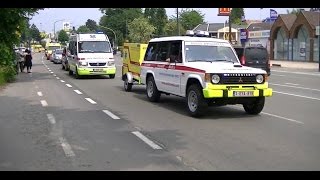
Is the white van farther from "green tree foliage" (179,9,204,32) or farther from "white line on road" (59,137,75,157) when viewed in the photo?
"green tree foliage" (179,9,204,32)

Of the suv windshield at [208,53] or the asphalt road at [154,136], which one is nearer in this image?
the asphalt road at [154,136]

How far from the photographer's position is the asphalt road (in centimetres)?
688

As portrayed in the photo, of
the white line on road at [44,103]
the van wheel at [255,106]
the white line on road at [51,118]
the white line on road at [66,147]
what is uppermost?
the van wheel at [255,106]

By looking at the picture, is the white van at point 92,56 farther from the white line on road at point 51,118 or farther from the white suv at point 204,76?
the white line on road at point 51,118

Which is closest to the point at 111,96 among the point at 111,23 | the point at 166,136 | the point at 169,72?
the point at 169,72

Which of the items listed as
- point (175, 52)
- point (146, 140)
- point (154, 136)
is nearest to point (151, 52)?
point (175, 52)

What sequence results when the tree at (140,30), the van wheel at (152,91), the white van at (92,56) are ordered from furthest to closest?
the tree at (140,30) → the white van at (92,56) → the van wheel at (152,91)

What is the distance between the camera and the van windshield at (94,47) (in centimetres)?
2545

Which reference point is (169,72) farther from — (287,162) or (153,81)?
(287,162)

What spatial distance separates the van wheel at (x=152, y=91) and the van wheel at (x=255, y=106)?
310 cm

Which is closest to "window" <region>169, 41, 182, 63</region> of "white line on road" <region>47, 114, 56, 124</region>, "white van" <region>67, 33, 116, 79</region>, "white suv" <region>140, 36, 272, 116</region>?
"white suv" <region>140, 36, 272, 116</region>

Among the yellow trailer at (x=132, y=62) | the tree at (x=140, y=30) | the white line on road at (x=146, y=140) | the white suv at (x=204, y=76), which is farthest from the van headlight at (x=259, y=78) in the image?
the tree at (x=140, y=30)

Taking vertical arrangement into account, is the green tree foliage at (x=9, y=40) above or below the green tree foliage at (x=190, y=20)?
below

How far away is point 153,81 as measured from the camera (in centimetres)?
1430
